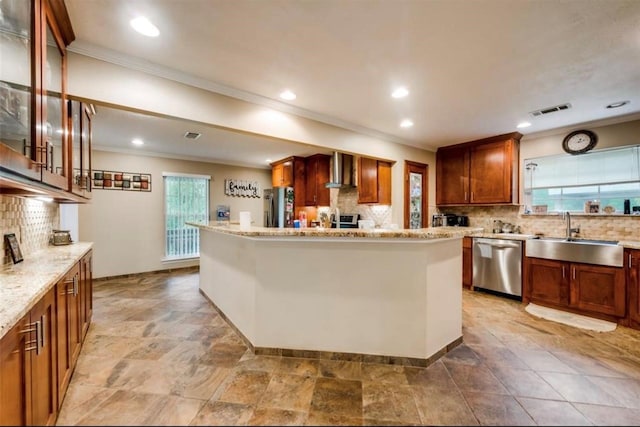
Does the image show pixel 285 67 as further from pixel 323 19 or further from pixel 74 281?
pixel 74 281

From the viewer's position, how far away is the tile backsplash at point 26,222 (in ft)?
6.07

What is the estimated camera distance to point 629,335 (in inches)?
104

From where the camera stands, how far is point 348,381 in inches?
72.7

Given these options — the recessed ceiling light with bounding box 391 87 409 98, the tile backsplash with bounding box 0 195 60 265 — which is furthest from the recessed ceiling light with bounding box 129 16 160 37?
the recessed ceiling light with bounding box 391 87 409 98

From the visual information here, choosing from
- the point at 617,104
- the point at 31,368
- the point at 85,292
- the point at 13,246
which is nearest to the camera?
the point at 31,368

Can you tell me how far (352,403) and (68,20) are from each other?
2.94 meters

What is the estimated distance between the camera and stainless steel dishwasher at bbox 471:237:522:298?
12.1 ft

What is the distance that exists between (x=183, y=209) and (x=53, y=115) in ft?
13.4

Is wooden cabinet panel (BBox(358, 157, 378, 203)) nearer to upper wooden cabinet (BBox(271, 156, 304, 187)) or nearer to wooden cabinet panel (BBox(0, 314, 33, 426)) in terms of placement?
upper wooden cabinet (BBox(271, 156, 304, 187))

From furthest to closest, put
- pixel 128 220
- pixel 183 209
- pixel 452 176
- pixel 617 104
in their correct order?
pixel 183 209, pixel 128 220, pixel 452 176, pixel 617 104

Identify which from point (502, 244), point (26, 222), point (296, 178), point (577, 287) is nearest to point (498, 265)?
point (502, 244)

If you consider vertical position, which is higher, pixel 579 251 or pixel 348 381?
pixel 579 251

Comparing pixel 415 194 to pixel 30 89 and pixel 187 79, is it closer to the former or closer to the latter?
pixel 187 79

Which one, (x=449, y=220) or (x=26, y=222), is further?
(x=449, y=220)
